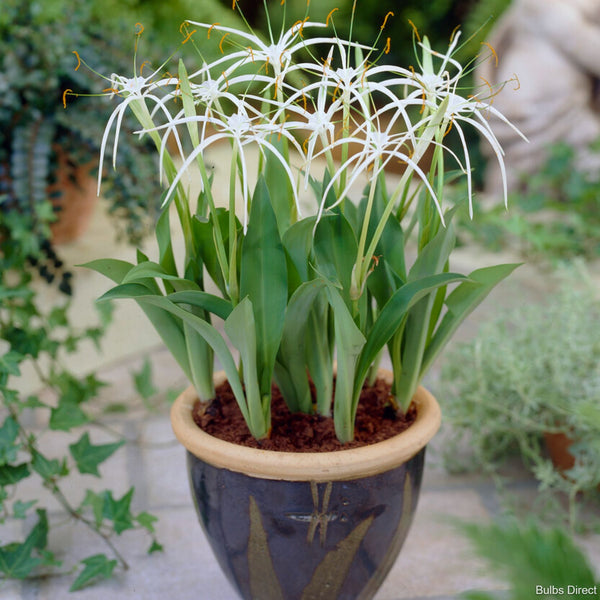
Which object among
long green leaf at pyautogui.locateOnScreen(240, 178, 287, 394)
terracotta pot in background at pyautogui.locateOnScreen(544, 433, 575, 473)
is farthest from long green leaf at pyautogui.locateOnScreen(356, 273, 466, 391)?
terracotta pot in background at pyautogui.locateOnScreen(544, 433, 575, 473)

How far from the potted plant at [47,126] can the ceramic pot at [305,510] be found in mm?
781

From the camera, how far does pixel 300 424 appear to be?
85 centimetres

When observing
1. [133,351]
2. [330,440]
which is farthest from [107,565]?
[133,351]

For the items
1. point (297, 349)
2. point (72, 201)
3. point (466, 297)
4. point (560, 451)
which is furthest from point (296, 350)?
point (72, 201)

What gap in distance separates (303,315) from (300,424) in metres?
0.16

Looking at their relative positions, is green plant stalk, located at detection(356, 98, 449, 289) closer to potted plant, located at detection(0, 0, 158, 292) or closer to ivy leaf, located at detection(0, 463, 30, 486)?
ivy leaf, located at detection(0, 463, 30, 486)

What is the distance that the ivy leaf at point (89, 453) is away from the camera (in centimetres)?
107

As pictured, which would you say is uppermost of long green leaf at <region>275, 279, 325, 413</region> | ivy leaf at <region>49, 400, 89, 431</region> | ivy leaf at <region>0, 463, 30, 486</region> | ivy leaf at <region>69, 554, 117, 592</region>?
long green leaf at <region>275, 279, 325, 413</region>

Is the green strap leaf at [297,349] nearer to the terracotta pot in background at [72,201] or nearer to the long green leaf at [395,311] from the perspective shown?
the long green leaf at [395,311]

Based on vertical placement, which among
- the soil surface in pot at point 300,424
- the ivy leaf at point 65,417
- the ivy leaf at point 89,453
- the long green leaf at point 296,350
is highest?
the long green leaf at point 296,350

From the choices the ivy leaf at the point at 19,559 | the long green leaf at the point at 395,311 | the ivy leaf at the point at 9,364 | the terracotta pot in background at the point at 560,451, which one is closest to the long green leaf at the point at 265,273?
the long green leaf at the point at 395,311

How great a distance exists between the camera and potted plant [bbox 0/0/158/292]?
142cm

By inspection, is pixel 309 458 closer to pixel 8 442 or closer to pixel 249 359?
pixel 249 359

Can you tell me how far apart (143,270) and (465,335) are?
1.40 m
